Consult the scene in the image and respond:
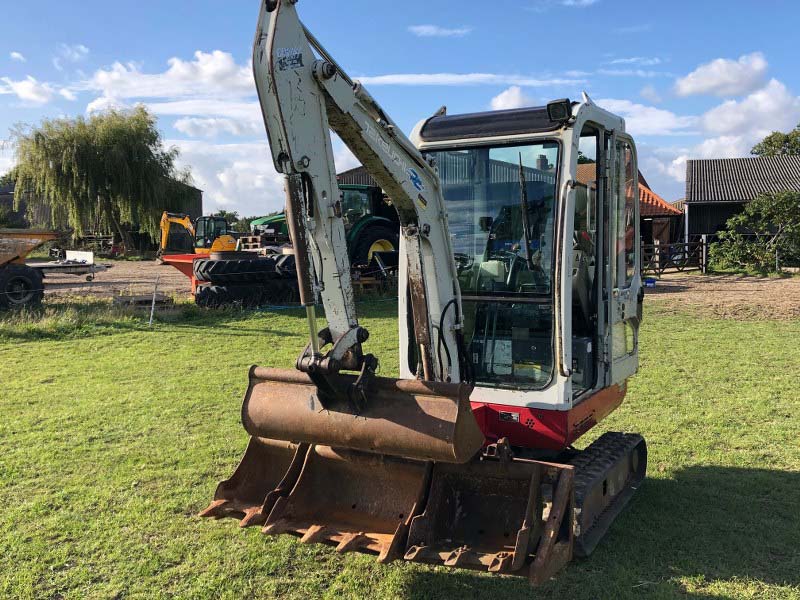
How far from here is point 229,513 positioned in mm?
3963

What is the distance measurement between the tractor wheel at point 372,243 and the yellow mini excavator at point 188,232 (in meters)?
9.17

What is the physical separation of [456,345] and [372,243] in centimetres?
1382

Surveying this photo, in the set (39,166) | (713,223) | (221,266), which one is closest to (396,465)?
(221,266)

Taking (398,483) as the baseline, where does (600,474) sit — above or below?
below

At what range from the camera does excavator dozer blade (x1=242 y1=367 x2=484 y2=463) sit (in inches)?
137

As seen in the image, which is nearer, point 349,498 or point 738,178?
point 349,498

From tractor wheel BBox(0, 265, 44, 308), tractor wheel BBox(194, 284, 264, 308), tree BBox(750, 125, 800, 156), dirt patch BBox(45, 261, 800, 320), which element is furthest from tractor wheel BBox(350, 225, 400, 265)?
tree BBox(750, 125, 800, 156)

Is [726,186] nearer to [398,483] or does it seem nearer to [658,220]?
[658,220]

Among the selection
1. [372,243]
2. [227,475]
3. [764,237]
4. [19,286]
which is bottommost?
[227,475]

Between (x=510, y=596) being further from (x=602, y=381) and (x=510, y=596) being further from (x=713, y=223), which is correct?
(x=713, y=223)

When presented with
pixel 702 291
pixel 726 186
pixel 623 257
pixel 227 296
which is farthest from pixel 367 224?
pixel 726 186

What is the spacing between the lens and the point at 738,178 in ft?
105

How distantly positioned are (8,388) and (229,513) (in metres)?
5.97

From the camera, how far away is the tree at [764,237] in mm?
24312
